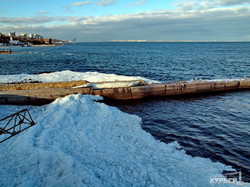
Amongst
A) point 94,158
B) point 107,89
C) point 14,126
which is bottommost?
point 94,158

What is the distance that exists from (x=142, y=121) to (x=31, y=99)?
9344mm

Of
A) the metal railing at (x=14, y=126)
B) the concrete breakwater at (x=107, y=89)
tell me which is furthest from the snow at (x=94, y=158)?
the concrete breakwater at (x=107, y=89)

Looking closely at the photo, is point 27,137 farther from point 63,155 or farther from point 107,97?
point 107,97

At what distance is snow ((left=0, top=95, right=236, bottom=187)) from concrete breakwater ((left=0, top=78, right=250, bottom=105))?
472cm

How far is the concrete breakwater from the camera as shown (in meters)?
14.7

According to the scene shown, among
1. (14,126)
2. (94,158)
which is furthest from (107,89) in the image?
(14,126)

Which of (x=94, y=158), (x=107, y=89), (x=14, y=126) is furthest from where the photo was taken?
(x=107, y=89)

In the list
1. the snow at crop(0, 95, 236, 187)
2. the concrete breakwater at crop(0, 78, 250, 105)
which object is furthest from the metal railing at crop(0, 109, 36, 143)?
the concrete breakwater at crop(0, 78, 250, 105)

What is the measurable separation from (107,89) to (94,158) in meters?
9.94

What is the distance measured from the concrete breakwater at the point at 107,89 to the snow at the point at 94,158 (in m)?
4.72

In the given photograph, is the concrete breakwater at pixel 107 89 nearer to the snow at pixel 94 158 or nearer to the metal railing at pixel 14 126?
the metal railing at pixel 14 126

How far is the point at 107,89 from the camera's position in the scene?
16656 mm

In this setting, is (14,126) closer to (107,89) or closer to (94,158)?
(94,158)

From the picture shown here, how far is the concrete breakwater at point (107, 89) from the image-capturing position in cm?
1473
